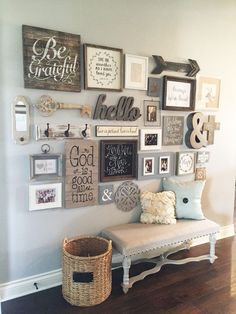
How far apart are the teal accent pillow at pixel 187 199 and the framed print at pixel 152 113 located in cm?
59

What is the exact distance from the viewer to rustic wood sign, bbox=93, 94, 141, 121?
85.7 inches

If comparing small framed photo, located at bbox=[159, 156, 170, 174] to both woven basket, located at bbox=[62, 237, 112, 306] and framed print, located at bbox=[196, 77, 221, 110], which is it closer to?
framed print, located at bbox=[196, 77, 221, 110]

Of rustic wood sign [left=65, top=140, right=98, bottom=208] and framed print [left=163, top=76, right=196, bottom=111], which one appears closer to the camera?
rustic wood sign [left=65, top=140, right=98, bottom=208]

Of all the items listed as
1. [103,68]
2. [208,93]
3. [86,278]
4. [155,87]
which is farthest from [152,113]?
[86,278]

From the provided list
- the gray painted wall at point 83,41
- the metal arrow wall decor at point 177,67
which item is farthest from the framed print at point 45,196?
the metal arrow wall decor at point 177,67

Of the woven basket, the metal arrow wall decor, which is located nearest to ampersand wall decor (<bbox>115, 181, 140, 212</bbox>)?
the woven basket

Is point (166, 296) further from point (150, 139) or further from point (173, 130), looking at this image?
point (173, 130)

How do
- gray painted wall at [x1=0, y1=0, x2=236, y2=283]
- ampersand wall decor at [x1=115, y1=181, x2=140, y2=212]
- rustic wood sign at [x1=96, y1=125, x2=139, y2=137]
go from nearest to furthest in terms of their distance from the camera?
1. gray painted wall at [x1=0, y1=0, x2=236, y2=283]
2. rustic wood sign at [x1=96, y1=125, x2=139, y2=137]
3. ampersand wall decor at [x1=115, y1=181, x2=140, y2=212]

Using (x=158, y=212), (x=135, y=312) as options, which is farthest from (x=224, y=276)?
(x=135, y=312)

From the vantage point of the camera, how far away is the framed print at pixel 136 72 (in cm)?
228

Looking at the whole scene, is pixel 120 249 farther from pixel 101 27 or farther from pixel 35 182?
pixel 101 27

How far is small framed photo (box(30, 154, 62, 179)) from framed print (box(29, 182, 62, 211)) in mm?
79

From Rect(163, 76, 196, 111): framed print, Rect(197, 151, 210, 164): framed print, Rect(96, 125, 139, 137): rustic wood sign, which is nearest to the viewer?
Rect(96, 125, 139, 137): rustic wood sign

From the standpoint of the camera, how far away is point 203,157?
9.40 feet
